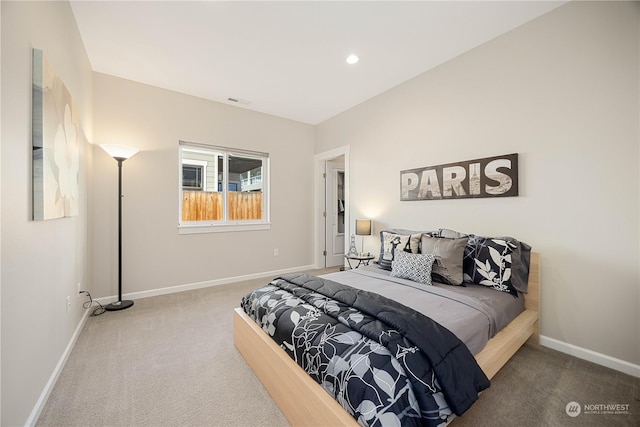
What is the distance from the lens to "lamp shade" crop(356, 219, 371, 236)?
3.63 metres

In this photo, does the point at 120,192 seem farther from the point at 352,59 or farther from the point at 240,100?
the point at 352,59

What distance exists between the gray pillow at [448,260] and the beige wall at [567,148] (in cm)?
53

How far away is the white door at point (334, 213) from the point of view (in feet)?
16.5

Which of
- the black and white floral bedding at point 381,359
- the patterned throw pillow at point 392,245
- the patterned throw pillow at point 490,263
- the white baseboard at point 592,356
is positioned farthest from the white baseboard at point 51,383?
the white baseboard at point 592,356

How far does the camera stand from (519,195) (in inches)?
91.9

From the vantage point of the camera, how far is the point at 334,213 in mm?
5156

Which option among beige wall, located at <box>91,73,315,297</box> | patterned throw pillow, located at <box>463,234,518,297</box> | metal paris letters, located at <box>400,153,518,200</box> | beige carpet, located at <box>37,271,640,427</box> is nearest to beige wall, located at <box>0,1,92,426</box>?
beige carpet, located at <box>37,271,640,427</box>

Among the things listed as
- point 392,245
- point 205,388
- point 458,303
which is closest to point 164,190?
point 205,388

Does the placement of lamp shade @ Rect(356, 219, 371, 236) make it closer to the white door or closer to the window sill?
the white door

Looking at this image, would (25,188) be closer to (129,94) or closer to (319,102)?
(129,94)

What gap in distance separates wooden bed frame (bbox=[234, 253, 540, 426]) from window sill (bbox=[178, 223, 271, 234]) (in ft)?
6.72

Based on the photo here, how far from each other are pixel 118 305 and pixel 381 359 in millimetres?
3228

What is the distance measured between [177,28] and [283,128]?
233 cm

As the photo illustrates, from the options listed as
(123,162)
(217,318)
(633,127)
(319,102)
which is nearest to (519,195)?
(633,127)
